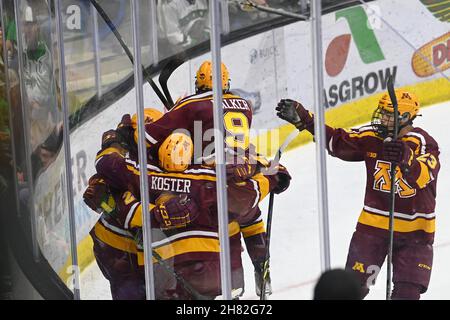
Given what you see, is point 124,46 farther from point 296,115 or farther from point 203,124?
point 296,115

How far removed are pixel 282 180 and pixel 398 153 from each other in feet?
1.31

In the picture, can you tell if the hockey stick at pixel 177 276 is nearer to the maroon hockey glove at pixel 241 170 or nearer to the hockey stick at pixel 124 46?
the maroon hockey glove at pixel 241 170

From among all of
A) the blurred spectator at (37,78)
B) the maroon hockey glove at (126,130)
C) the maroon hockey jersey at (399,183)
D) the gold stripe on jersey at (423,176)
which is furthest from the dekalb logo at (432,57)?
the blurred spectator at (37,78)

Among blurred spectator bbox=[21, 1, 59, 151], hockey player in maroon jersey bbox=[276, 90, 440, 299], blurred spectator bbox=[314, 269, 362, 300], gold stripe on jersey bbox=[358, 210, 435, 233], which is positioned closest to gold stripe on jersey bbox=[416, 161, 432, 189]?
hockey player in maroon jersey bbox=[276, 90, 440, 299]

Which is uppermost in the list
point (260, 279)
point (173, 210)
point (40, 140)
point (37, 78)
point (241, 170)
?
point (37, 78)

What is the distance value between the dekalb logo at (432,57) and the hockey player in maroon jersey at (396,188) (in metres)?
0.10

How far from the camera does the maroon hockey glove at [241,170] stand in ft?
12.5

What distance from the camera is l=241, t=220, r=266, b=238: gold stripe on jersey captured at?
3832 millimetres

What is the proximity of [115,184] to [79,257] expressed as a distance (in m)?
0.32

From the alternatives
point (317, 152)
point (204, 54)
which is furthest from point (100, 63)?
point (317, 152)

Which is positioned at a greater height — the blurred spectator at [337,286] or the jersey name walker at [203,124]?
the jersey name walker at [203,124]

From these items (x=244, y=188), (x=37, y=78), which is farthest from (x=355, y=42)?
(x=37, y=78)

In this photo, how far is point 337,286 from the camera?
8.19ft
